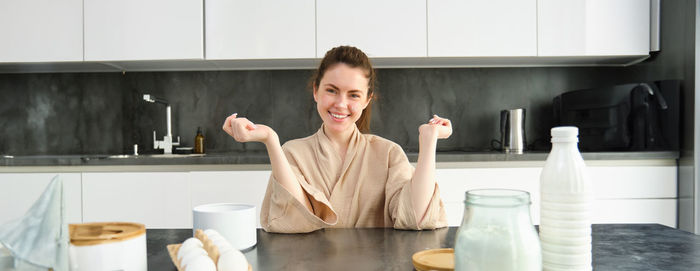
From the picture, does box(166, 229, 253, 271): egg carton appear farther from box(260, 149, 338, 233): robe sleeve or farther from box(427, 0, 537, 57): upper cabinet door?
box(427, 0, 537, 57): upper cabinet door

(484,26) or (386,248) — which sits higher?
(484,26)

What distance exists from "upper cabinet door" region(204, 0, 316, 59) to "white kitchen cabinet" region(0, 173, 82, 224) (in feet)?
3.22

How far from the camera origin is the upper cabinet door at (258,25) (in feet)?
8.32

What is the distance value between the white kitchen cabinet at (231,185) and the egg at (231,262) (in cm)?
166

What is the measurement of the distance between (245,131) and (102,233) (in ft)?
1.31

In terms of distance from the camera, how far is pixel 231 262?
0.64m

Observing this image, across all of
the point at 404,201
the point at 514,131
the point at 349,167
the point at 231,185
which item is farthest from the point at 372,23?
the point at 404,201

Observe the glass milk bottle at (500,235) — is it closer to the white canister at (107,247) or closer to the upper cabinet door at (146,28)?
the white canister at (107,247)

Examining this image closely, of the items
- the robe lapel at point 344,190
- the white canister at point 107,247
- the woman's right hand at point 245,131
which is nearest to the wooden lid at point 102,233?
the white canister at point 107,247

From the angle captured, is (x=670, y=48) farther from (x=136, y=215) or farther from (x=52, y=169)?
(x=52, y=169)

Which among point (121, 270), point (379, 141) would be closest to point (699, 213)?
point (379, 141)

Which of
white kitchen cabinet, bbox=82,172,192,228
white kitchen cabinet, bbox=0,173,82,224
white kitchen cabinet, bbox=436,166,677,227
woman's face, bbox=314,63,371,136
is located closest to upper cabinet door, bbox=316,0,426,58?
white kitchen cabinet, bbox=436,166,677,227

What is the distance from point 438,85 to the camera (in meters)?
2.91

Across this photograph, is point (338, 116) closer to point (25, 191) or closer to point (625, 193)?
point (625, 193)
